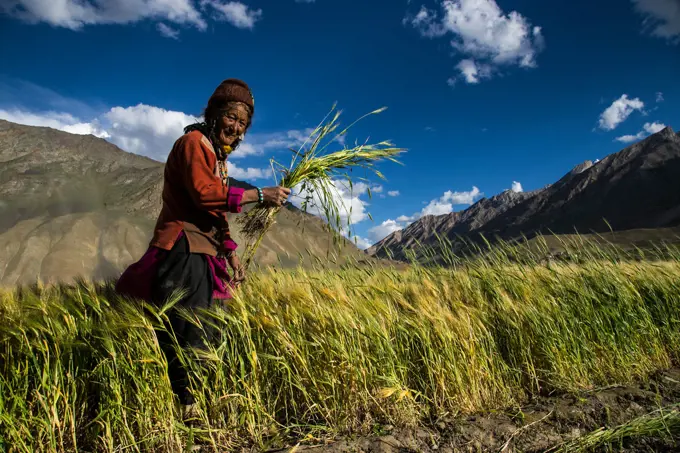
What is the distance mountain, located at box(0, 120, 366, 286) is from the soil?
7574cm

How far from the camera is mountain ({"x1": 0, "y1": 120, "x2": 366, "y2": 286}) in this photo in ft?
359

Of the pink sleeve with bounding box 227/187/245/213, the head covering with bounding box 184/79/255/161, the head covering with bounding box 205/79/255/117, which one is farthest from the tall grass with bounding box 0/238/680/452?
the head covering with bounding box 205/79/255/117

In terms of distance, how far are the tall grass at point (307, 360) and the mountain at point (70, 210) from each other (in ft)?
247

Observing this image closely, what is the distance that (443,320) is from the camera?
2398 mm

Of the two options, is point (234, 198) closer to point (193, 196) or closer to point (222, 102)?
point (193, 196)

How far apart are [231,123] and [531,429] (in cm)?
237

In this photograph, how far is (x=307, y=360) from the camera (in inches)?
85.3

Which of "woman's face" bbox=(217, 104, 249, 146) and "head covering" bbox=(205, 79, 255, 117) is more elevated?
"head covering" bbox=(205, 79, 255, 117)

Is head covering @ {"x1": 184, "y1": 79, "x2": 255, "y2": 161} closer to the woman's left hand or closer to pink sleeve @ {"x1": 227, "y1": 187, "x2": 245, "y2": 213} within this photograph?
pink sleeve @ {"x1": 227, "y1": 187, "x2": 245, "y2": 213}

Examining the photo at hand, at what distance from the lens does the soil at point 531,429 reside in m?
1.91

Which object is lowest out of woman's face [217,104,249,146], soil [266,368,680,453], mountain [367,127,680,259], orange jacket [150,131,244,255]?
soil [266,368,680,453]

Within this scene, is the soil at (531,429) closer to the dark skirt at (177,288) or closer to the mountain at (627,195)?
the dark skirt at (177,288)

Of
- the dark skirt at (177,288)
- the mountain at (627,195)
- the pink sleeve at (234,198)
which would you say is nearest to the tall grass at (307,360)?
the dark skirt at (177,288)

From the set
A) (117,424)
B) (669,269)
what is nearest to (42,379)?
(117,424)
